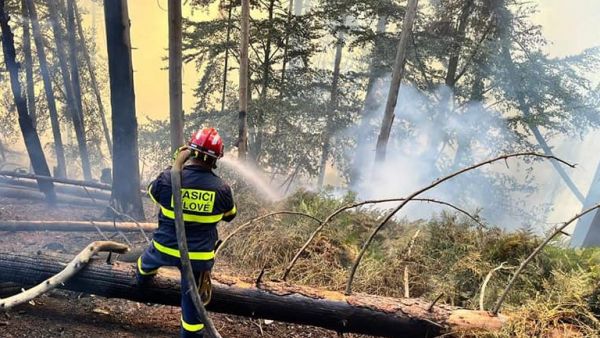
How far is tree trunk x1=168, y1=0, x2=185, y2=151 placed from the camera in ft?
24.6

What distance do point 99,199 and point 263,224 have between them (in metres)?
7.23

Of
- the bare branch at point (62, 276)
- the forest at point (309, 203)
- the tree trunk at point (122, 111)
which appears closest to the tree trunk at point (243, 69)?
the forest at point (309, 203)

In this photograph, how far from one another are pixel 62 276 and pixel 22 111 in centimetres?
672

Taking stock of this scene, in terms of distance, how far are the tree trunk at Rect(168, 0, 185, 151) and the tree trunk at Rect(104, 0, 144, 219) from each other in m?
0.83

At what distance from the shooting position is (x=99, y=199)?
35.7 feet

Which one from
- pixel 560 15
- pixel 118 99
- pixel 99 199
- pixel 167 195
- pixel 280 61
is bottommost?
pixel 99 199

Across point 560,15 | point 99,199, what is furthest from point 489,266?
point 560,15

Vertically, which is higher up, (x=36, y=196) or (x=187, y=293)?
(x=187, y=293)

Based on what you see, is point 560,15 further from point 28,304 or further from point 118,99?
point 28,304

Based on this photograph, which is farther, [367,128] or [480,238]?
[367,128]

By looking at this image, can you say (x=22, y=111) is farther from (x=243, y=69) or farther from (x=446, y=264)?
(x=446, y=264)

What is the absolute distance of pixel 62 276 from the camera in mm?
3275

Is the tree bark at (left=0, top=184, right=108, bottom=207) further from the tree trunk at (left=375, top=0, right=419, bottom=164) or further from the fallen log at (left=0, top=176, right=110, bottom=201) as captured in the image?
the tree trunk at (left=375, top=0, right=419, bottom=164)

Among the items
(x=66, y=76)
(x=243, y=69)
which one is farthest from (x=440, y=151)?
(x=66, y=76)
